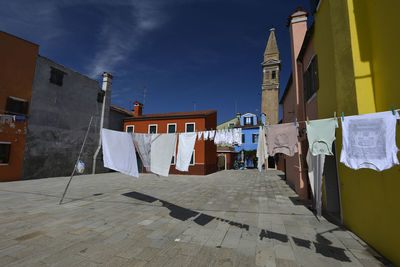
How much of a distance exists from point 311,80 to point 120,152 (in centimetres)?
744

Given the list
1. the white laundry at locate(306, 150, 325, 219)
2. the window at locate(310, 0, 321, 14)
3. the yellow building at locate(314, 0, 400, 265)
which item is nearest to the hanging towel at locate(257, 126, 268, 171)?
the white laundry at locate(306, 150, 325, 219)

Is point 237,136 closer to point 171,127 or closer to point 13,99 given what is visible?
point 171,127

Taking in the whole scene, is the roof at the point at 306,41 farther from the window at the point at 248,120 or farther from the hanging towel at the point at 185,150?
the window at the point at 248,120

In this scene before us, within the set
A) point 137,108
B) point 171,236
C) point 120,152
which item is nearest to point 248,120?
point 137,108

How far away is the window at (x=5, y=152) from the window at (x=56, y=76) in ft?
18.4

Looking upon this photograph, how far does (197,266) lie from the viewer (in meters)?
2.93

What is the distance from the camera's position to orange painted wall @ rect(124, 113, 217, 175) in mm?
17719

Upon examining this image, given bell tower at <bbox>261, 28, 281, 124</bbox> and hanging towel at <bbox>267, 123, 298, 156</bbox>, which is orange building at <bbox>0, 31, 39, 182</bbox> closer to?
hanging towel at <bbox>267, 123, 298, 156</bbox>

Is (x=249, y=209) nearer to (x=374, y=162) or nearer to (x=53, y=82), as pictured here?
(x=374, y=162)

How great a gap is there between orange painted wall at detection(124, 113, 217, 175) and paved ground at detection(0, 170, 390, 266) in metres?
11.1

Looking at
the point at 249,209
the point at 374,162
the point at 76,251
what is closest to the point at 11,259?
the point at 76,251

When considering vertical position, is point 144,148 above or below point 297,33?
below

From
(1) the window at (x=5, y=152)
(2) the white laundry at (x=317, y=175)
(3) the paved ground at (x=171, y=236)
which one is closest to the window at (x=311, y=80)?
(2) the white laundry at (x=317, y=175)

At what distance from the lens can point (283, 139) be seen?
5.25m
